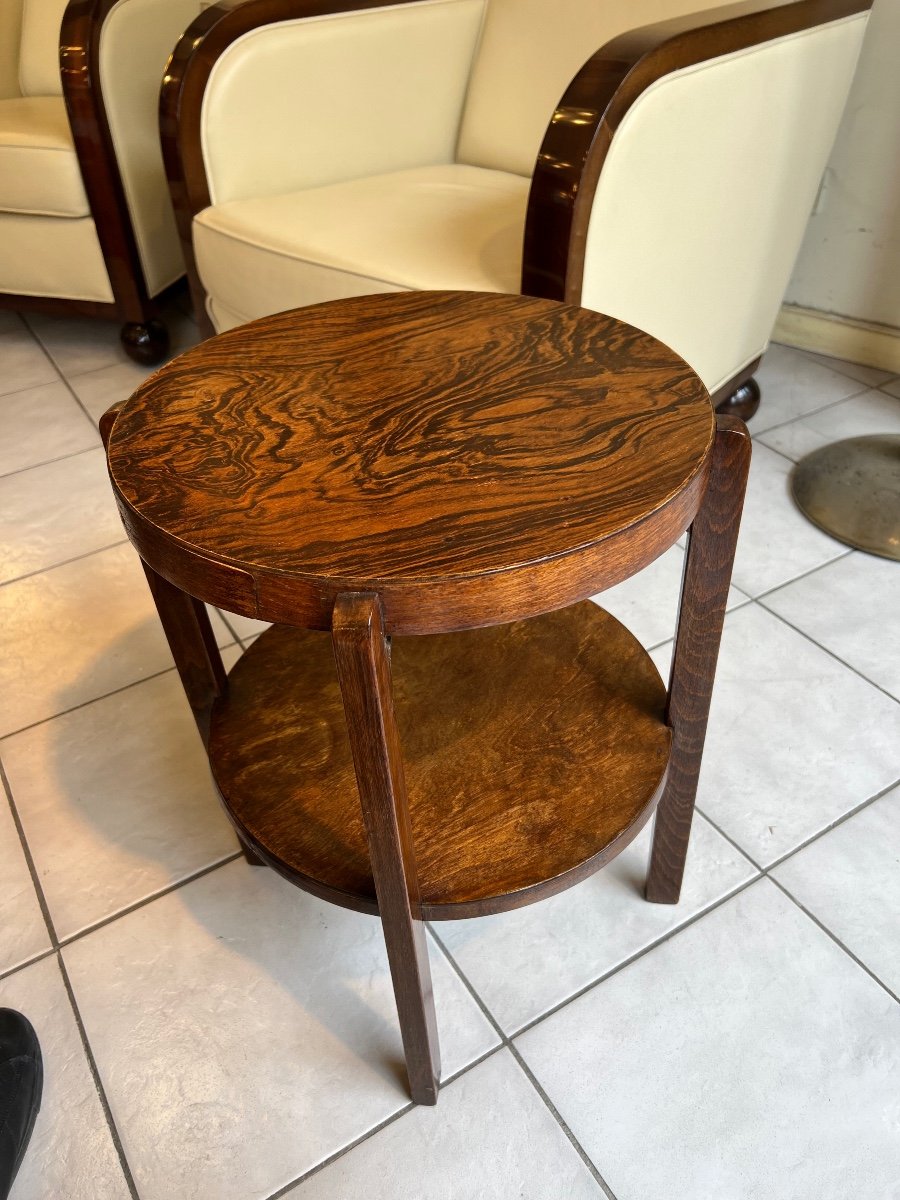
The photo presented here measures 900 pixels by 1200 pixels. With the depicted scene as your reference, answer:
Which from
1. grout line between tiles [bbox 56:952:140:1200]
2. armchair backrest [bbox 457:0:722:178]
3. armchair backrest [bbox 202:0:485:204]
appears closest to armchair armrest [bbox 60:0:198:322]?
armchair backrest [bbox 202:0:485:204]

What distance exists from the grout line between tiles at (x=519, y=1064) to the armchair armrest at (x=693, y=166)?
2.58ft

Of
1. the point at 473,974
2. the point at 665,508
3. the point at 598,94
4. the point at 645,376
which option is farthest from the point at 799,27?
the point at 473,974

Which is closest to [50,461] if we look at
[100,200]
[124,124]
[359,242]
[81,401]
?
[81,401]

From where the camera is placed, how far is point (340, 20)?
1.51 metres

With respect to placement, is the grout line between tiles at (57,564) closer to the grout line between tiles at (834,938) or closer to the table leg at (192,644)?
the table leg at (192,644)

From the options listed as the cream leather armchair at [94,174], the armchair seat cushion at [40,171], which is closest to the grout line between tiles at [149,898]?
the cream leather armchair at [94,174]

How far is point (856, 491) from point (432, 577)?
1.25m

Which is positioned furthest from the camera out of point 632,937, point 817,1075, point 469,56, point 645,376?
point 469,56

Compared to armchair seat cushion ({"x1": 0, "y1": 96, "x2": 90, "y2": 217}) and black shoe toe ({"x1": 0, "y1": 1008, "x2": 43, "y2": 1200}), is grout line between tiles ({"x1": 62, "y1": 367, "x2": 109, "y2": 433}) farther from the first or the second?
black shoe toe ({"x1": 0, "y1": 1008, "x2": 43, "y2": 1200})

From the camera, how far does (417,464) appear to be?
66 cm

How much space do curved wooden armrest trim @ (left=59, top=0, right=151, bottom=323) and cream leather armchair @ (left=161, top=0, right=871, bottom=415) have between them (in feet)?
1.54

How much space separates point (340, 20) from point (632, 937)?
147 cm

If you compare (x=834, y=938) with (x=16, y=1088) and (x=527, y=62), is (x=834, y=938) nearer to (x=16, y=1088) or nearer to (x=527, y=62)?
(x=16, y=1088)

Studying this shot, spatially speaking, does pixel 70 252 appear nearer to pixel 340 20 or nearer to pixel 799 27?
pixel 340 20
